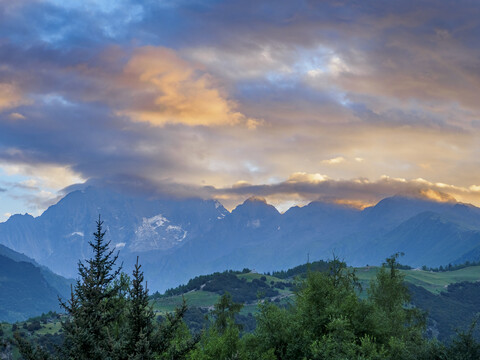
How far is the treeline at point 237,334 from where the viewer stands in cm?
2947

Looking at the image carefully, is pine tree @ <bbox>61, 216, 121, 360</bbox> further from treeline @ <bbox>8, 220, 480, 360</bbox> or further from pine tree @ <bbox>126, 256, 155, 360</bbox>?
pine tree @ <bbox>126, 256, 155, 360</bbox>

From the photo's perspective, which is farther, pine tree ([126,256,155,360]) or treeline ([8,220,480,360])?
pine tree ([126,256,155,360])

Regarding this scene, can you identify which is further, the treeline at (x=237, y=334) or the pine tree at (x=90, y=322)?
the treeline at (x=237, y=334)

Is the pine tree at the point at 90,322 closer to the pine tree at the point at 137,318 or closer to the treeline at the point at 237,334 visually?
the treeline at the point at 237,334

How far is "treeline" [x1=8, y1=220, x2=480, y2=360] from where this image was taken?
29.5 metres

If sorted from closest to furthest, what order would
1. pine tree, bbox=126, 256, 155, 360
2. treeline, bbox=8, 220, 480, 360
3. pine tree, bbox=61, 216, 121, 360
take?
pine tree, bbox=61, 216, 121, 360, treeline, bbox=8, 220, 480, 360, pine tree, bbox=126, 256, 155, 360

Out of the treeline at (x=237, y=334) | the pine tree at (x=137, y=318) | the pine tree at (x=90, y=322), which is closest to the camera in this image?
the pine tree at (x=90, y=322)

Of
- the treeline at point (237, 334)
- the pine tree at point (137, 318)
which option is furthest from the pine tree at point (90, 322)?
the pine tree at point (137, 318)

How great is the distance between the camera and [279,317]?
211ft

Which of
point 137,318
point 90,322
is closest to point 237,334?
point 137,318

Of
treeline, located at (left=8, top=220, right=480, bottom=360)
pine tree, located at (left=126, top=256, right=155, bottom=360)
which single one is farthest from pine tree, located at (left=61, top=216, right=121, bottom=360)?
pine tree, located at (left=126, top=256, right=155, bottom=360)

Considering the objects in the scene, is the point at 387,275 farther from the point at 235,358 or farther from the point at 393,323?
the point at 235,358

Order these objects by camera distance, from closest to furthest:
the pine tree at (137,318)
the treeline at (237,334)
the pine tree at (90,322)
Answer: the pine tree at (90,322) < the treeline at (237,334) < the pine tree at (137,318)

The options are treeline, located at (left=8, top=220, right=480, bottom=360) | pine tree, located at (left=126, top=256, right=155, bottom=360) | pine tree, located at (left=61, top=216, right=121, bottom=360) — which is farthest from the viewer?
pine tree, located at (left=126, top=256, right=155, bottom=360)
